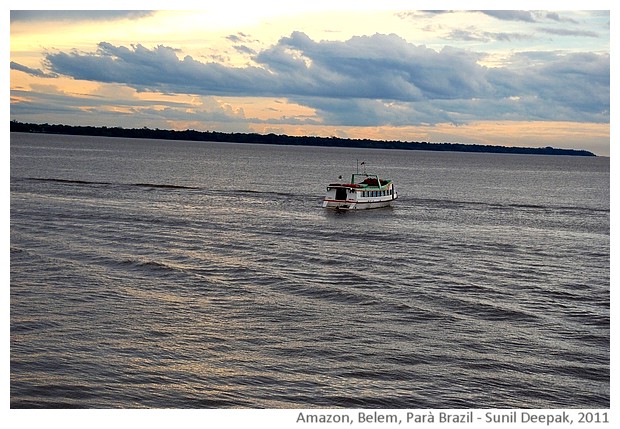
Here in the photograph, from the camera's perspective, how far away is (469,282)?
1217 inches

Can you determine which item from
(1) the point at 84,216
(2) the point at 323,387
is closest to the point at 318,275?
(2) the point at 323,387

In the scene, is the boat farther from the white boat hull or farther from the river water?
the river water

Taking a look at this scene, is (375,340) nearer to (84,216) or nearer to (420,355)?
(420,355)

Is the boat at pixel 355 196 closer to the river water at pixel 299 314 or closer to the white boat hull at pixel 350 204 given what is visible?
the white boat hull at pixel 350 204

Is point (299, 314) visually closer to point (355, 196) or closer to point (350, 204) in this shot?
point (350, 204)

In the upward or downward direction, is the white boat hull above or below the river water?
above

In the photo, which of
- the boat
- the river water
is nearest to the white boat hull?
the boat

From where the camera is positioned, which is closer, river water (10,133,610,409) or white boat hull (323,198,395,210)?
river water (10,133,610,409)

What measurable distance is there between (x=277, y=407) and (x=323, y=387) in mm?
1764

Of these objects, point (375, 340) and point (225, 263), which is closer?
point (375, 340)

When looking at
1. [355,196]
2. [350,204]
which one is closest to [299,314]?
[350,204]

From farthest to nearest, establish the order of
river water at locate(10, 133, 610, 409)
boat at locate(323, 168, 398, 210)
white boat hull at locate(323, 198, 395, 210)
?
boat at locate(323, 168, 398, 210), white boat hull at locate(323, 198, 395, 210), river water at locate(10, 133, 610, 409)
